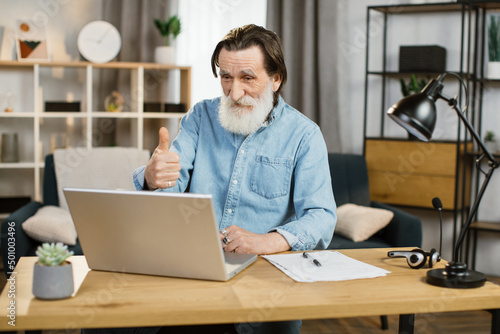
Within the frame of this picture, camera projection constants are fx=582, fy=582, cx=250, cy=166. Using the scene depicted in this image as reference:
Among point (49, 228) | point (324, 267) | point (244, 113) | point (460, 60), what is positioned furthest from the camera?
point (460, 60)

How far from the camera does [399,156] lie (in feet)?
12.2

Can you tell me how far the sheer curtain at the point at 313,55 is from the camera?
4.09 m

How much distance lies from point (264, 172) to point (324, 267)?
496 mm

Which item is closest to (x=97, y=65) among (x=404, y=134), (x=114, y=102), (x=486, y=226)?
(x=114, y=102)

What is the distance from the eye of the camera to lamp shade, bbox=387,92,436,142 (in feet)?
4.26

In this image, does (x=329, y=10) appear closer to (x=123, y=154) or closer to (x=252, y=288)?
(x=123, y=154)

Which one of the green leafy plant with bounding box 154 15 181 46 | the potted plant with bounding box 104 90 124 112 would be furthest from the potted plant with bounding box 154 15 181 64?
the potted plant with bounding box 104 90 124 112

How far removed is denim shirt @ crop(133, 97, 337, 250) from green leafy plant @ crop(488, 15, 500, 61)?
2317 millimetres

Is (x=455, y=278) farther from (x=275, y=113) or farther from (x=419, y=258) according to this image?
(x=275, y=113)

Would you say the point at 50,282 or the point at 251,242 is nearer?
the point at 50,282

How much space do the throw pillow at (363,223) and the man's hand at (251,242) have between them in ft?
5.38

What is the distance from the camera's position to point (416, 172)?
12.0 ft

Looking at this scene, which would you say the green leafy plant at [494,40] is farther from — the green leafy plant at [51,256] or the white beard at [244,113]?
the green leafy plant at [51,256]

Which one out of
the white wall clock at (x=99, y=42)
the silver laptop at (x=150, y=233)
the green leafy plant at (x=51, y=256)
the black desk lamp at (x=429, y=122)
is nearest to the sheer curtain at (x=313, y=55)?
the white wall clock at (x=99, y=42)
